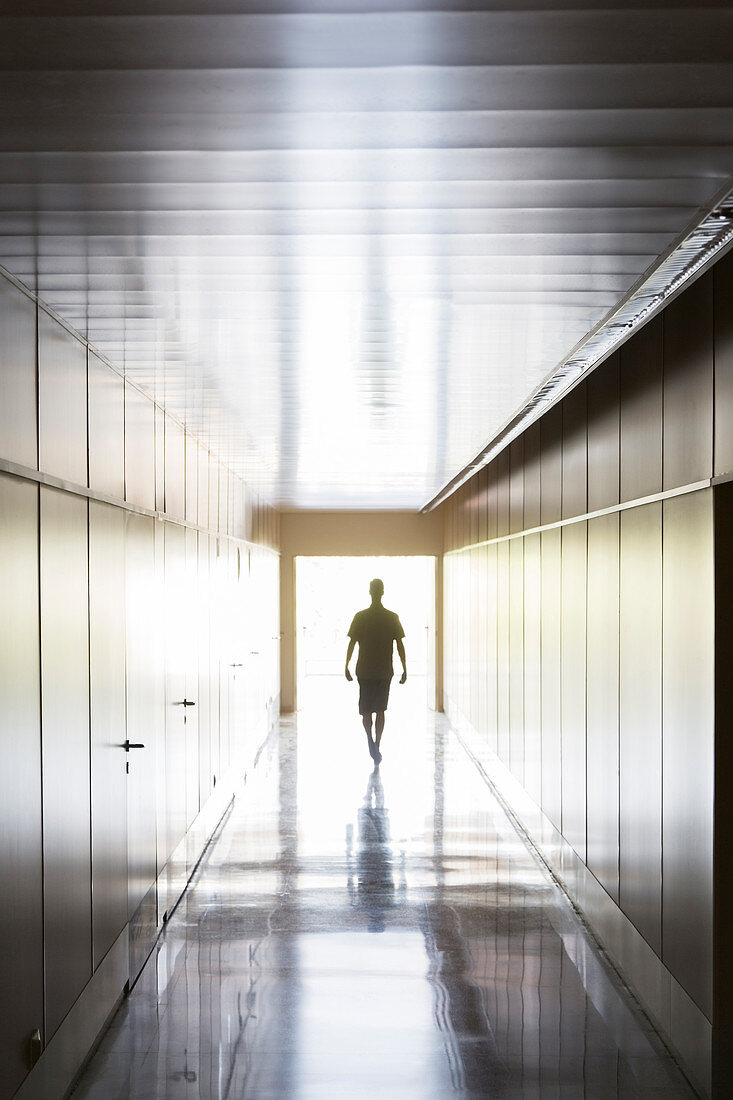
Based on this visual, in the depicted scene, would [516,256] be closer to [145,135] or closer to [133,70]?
[145,135]

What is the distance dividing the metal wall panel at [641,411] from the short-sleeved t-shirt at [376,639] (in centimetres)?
713

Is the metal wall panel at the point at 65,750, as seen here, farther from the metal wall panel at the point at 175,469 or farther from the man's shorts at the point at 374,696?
the man's shorts at the point at 374,696

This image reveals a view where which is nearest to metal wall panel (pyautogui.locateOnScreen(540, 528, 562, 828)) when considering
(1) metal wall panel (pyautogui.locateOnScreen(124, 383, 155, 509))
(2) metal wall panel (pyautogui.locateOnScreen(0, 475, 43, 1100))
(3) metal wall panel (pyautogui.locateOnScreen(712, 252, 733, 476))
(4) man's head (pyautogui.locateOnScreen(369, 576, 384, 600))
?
(1) metal wall panel (pyautogui.locateOnScreen(124, 383, 155, 509))

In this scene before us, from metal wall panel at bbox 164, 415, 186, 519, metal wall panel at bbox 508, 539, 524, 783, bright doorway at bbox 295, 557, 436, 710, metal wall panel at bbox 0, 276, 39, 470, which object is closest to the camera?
metal wall panel at bbox 0, 276, 39, 470

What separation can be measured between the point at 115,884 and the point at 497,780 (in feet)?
19.4

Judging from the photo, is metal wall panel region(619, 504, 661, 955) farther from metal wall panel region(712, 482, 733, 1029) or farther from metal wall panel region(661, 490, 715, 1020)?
metal wall panel region(712, 482, 733, 1029)

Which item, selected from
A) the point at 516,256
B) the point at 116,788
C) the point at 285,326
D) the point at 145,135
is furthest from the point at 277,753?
the point at 145,135

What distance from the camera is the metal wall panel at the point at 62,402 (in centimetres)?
409

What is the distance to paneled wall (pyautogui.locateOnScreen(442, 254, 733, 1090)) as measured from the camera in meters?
4.09

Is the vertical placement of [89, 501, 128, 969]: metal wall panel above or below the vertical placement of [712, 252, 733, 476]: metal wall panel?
below

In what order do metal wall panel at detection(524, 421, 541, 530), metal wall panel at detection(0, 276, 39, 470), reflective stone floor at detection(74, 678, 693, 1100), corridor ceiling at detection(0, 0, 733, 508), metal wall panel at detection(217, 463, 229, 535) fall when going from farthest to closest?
metal wall panel at detection(217, 463, 229, 535) < metal wall panel at detection(524, 421, 541, 530) < reflective stone floor at detection(74, 678, 693, 1100) < metal wall panel at detection(0, 276, 39, 470) < corridor ceiling at detection(0, 0, 733, 508)

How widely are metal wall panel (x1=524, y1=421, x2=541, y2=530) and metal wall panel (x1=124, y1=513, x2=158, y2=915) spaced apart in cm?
333

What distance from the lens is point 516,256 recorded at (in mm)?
3592

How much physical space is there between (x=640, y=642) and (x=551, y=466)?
2760mm
